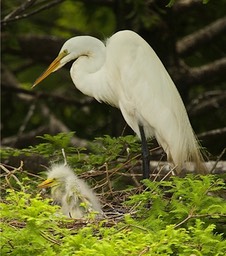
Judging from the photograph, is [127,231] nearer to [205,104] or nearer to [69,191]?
[69,191]

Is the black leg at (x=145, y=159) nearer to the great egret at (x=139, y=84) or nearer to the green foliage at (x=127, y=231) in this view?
the great egret at (x=139, y=84)

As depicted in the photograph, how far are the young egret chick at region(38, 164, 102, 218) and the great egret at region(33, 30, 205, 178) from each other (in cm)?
63

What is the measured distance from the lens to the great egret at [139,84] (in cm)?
612

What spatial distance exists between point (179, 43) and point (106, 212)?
302 centimetres

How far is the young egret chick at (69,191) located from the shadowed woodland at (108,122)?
9cm

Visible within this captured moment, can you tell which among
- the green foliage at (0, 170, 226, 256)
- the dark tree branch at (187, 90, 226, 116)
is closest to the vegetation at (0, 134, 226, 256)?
the green foliage at (0, 170, 226, 256)

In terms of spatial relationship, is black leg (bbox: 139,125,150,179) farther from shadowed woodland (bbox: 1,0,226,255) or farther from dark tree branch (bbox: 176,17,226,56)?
dark tree branch (bbox: 176,17,226,56)

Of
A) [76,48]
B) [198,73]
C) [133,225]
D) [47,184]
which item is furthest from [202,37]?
[133,225]

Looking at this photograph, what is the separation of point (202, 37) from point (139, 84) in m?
1.97

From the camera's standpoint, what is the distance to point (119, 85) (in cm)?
629

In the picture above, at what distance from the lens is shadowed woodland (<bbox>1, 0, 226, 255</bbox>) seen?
454cm

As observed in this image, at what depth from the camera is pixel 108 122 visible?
8680 mm

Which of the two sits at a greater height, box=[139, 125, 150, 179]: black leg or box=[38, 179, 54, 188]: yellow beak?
box=[38, 179, 54, 188]: yellow beak

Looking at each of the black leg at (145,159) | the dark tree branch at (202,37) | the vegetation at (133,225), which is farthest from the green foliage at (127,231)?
the dark tree branch at (202,37)
